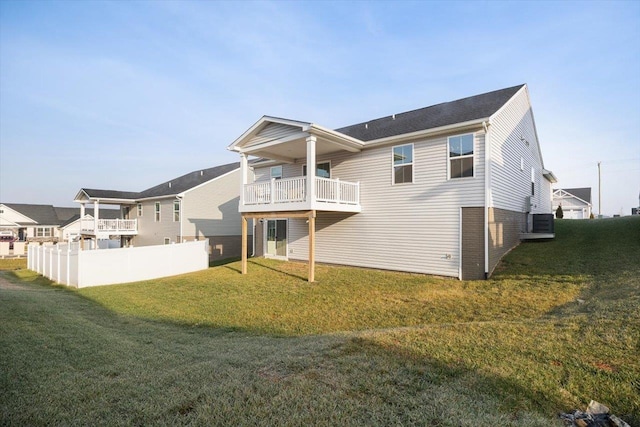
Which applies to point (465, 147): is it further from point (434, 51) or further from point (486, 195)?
point (434, 51)

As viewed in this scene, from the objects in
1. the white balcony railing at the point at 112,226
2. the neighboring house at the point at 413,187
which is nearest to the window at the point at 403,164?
the neighboring house at the point at 413,187

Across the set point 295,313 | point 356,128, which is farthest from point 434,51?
point 295,313

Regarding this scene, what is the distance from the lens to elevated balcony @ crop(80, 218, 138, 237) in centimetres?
2513

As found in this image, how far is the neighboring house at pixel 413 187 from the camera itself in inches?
438

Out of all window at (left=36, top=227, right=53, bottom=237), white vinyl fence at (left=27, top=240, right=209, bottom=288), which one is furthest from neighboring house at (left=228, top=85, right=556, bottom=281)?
window at (left=36, top=227, right=53, bottom=237)

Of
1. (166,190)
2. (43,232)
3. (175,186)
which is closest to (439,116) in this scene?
(175,186)

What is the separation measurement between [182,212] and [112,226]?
7547 mm

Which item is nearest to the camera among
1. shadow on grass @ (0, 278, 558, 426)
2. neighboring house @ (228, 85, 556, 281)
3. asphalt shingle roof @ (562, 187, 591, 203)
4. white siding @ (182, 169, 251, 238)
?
shadow on grass @ (0, 278, 558, 426)

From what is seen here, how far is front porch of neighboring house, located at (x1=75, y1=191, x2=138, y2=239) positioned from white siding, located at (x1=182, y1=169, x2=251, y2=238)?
7.12 metres

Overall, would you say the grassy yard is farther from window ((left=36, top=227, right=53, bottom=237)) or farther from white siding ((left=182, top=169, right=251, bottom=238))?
window ((left=36, top=227, right=53, bottom=237))

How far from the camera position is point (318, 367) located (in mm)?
4070

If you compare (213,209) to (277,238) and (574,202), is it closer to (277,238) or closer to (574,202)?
(277,238)

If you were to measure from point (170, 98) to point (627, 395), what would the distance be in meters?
23.6

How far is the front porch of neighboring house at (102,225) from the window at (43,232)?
73.7 ft
